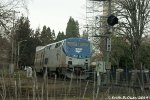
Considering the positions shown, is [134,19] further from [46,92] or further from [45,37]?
[45,37]

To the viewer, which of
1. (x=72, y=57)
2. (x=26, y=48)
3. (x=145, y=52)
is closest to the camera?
(x=72, y=57)

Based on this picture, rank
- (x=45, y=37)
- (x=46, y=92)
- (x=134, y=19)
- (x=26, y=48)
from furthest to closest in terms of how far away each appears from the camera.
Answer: (x=45, y=37), (x=26, y=48), (x=134, y=19), (x=46, y=92)

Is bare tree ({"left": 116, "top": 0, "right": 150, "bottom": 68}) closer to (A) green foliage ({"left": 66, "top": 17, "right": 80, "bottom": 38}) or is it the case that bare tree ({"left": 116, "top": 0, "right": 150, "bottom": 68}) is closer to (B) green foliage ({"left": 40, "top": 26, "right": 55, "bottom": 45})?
(A) green foliage ({"left": 66, "top": 17, "right": 80, "bottom": 38})

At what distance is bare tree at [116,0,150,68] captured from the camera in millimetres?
37594

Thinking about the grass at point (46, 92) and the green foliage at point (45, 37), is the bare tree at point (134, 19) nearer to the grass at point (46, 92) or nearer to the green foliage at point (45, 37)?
the grass at point (46, 92)

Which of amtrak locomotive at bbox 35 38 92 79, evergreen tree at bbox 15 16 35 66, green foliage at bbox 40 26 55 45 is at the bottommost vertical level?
amtrak locomotive at bbox 35 38 92 79

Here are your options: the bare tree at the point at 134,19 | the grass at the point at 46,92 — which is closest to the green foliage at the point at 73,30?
the bare tree at the point at 134,19

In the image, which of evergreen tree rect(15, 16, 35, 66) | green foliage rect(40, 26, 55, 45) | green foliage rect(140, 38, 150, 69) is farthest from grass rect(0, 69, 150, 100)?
green foliage rect(40, 26, 55, 45)

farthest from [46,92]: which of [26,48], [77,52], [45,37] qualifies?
[45,37]

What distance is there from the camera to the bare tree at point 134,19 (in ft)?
123

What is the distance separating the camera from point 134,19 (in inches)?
1484

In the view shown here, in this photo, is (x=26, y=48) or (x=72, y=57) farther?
(x=26, y=48)

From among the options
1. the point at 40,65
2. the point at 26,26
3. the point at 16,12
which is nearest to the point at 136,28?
the point at 40,65

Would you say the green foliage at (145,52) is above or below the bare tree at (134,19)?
below
